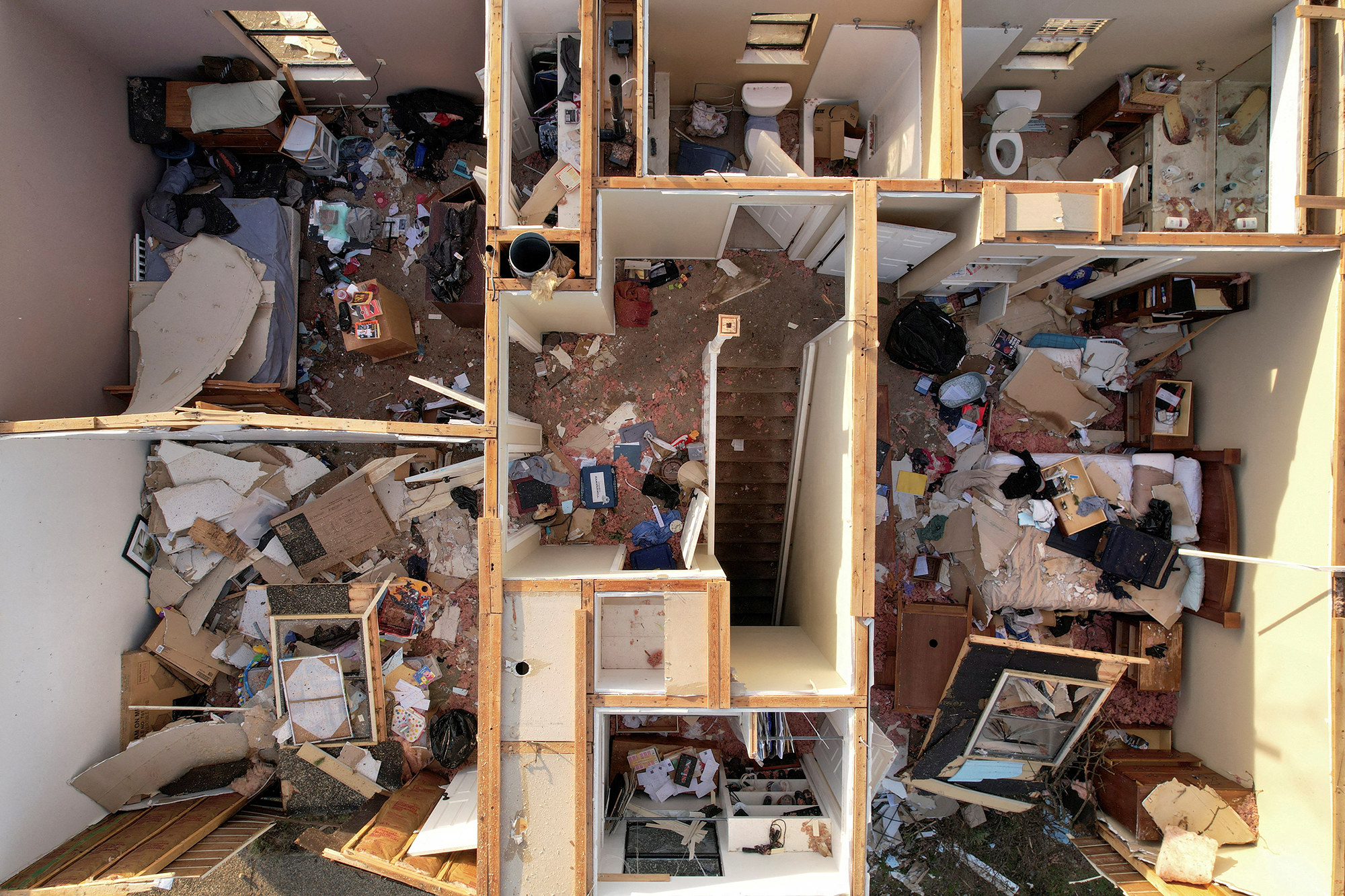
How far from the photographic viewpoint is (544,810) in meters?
3.83

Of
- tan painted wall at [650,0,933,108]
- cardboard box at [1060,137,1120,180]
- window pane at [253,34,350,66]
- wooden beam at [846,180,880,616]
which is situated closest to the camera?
wooden beam at [846,180,880,616]

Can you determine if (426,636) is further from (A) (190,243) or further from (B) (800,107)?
(B) (800,107)

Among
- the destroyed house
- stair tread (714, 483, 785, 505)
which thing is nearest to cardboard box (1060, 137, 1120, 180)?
the destroyed house

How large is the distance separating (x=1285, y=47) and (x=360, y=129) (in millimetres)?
7525

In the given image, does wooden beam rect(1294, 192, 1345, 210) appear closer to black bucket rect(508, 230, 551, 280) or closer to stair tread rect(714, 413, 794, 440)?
stair tread rect(714, 413, 794, 440)

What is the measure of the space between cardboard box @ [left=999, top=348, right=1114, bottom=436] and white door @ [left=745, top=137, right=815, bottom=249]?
2536mm

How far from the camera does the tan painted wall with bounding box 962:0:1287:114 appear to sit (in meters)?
4.52

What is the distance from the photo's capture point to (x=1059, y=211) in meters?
3.97

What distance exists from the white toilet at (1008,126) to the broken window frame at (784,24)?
1.90 m

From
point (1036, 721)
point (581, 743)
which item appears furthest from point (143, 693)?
point (1036, 721)

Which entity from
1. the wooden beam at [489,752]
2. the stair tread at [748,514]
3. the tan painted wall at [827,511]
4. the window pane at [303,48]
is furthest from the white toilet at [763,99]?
the wooden beam at [489,752]

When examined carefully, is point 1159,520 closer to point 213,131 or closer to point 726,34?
point 726,34

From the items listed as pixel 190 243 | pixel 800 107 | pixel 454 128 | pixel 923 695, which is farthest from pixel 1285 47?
pixel 190 243

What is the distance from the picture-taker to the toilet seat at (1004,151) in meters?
5.27
